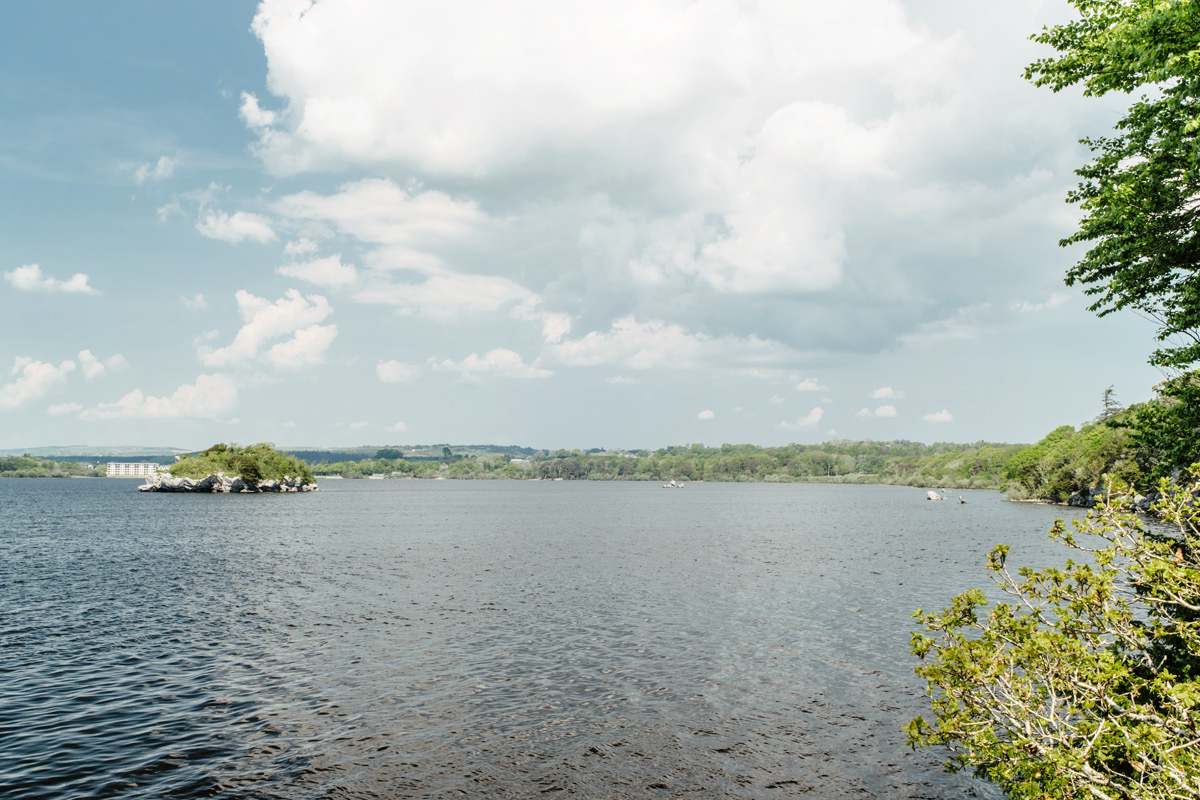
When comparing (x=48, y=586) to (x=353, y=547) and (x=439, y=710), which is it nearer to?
(x=353, y=547)

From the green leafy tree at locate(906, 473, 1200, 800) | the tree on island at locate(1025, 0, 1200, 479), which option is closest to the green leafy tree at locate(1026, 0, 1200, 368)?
the tree on island at locate(1025, 0, 1200, 479)

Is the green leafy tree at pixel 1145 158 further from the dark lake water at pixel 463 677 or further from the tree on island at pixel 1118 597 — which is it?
the dark lake water at pixel 463 677

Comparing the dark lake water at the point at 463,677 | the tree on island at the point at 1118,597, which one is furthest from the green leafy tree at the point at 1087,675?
the dark lake water at the point at 463,677

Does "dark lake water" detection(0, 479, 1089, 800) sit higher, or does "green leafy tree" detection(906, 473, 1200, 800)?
"green leafy tree" detection(906, 473, 1200, 800)

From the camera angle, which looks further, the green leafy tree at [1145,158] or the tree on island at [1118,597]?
the green leafy tree at [1145,158]

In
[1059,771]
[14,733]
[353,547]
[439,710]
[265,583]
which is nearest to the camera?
[1059,771]

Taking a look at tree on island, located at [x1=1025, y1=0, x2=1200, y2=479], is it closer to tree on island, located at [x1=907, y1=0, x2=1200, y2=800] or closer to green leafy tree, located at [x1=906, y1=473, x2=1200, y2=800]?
tree on island, located at [x1=907, y1=0, x2=1200, y2=800]

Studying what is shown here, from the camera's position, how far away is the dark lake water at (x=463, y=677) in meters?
19.0

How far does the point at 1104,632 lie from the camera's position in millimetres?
11891

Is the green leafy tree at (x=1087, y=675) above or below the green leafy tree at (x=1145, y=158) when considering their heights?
below

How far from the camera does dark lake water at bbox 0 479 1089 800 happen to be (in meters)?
19.0

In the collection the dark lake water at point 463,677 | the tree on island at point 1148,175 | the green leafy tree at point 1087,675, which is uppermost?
the tree on island at point 1148,175

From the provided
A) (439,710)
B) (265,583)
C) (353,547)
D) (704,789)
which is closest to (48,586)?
(265,583)

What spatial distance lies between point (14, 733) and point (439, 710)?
502 inches
